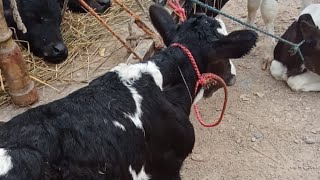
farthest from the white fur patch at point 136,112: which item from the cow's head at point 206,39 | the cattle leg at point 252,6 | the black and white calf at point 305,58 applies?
the cattle leg at point 252,6

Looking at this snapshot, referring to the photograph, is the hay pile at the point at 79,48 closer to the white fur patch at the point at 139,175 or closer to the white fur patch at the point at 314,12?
the white fur patch at the point at 139,175

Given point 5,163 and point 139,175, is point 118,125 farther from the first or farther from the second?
point 5,163

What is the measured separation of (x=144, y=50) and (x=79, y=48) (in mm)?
705

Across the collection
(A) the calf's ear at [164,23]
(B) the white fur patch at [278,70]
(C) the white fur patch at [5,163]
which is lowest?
(B) the white fur patch at [278,70]

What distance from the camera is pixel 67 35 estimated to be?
5141 mm

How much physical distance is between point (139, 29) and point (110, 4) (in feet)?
2.89

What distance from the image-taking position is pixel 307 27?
5.02 meters

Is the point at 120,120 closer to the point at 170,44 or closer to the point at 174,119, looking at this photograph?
the point at 174,119

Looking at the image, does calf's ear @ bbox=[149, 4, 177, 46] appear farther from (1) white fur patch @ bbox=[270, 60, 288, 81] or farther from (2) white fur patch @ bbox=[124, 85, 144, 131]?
(1) white fur patch @ bbox=[270, 60, 288, 81]

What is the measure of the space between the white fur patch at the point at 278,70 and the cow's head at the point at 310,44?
24 cm

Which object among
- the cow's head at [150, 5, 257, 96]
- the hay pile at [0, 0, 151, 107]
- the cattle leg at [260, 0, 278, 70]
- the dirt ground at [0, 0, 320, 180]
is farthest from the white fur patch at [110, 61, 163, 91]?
the cattle leg at [260, 0, 278, 70]

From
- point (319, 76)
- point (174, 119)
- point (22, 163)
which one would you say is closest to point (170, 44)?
point (174, 119)

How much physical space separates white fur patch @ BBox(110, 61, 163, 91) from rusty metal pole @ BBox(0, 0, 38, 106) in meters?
0.85

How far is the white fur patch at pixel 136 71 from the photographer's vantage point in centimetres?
311
